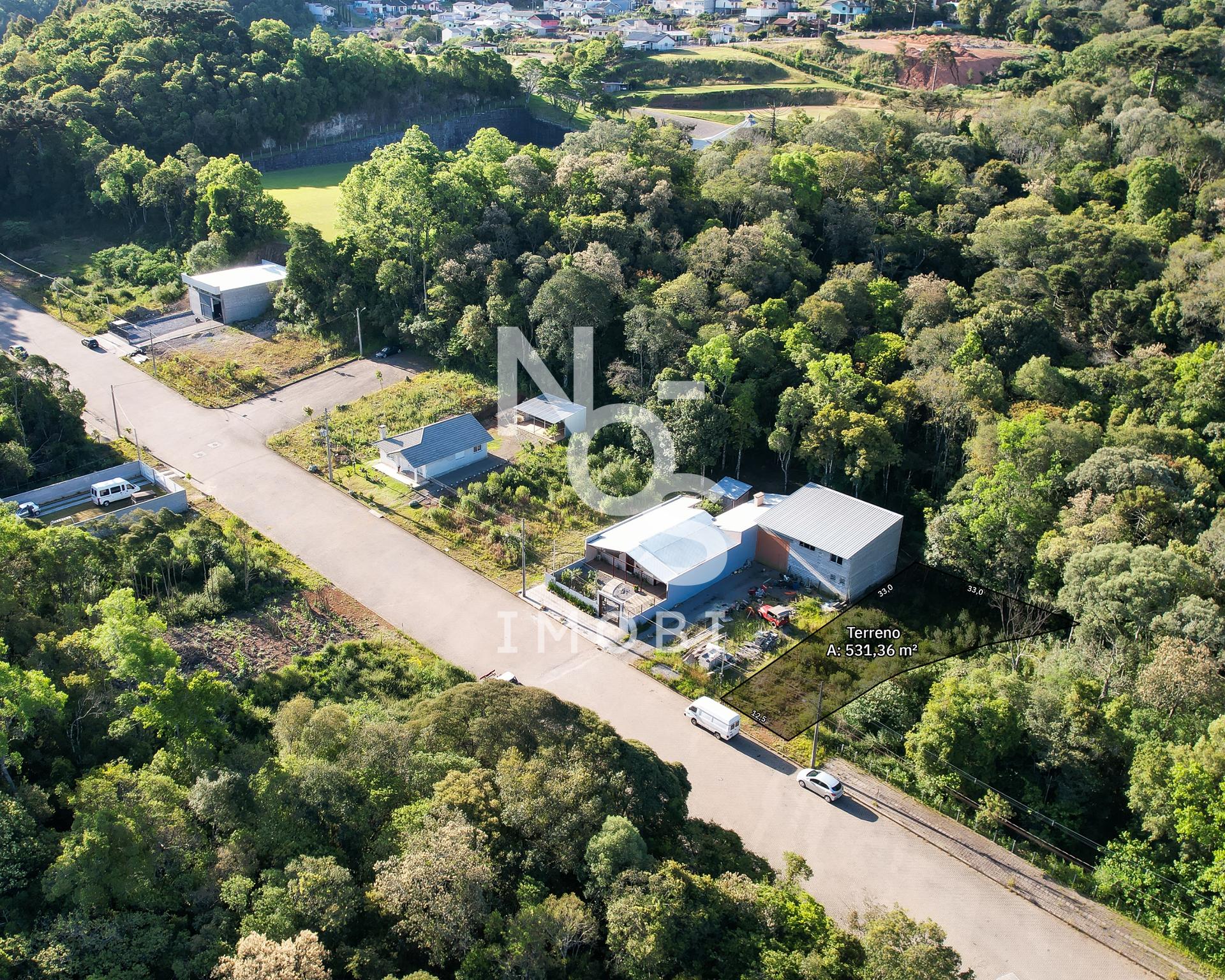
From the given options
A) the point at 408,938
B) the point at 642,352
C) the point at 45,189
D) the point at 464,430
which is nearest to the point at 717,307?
the point at 642,352

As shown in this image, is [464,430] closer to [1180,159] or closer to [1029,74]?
[1180,159]

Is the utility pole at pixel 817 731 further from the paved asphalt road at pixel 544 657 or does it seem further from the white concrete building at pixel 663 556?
the white concrete building at pixel 663 556

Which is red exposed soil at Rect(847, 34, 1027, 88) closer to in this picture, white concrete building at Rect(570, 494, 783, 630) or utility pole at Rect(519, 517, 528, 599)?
white concrete building at Rect(570, 494, 783, 630)

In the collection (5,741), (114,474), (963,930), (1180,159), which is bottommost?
(963,930)

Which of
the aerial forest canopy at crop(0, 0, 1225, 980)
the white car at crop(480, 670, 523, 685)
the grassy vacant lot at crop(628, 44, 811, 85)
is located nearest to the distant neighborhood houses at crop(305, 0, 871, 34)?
the grassy vacant lot at crop(628, 44, 811, 85)

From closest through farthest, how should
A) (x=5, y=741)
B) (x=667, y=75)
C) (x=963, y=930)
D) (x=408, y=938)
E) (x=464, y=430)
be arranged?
1. (x=408, y=938)
2. (x=5, y=741)
3. (x=963, y=930)
4. (x=464, y=430)
5. (x=667, y=75)

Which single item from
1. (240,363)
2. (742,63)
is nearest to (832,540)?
(240,363)

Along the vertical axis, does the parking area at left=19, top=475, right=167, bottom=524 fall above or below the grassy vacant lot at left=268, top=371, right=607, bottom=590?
above

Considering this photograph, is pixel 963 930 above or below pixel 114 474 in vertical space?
below
